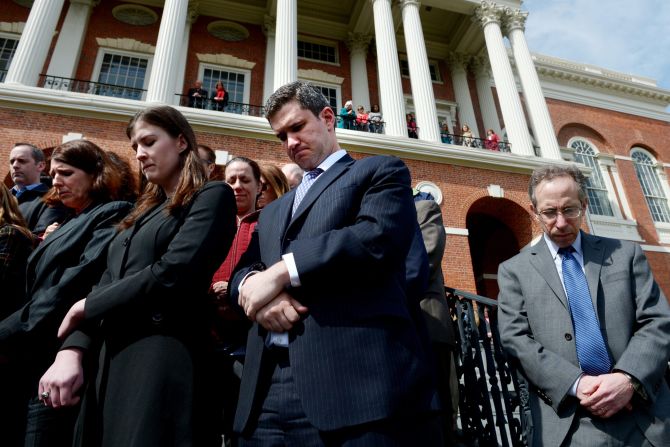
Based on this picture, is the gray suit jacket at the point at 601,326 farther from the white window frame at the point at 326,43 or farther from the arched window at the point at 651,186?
the arched window at the point at 651,186

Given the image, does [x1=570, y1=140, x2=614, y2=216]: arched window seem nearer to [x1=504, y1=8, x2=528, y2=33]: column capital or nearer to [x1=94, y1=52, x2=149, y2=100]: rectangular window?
[x1=504, y1=8, x2=528, y2=33]: column capital

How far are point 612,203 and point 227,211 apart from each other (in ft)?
78.5

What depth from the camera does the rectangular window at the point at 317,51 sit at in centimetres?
1826

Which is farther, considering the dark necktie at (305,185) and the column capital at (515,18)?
the column capital at (515,18)

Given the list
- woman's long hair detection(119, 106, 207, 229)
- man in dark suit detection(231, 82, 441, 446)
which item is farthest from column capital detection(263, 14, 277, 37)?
man in dark suit detection(231, 82, 441, 446)

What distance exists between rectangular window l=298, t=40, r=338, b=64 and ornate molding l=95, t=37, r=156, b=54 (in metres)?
6.46

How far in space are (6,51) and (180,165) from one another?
59.4 feet

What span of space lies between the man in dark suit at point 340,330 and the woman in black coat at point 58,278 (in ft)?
3.60

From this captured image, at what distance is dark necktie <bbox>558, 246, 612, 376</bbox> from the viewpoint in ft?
6.99

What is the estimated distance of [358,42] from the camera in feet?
60.1

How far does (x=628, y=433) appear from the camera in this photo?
1.92m

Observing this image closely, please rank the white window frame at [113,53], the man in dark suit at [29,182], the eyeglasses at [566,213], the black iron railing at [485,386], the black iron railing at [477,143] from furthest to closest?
the black iron railing at [477,143], the white window frame at [113,53], the man in dark suit at [29,182], the black iron railing at [485,386], the eyeglasses at [566,213]

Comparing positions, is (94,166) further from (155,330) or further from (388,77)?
(388,77)

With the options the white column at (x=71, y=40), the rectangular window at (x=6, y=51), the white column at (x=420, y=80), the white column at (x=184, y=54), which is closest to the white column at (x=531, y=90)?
the white column at (x=420, y=80)
